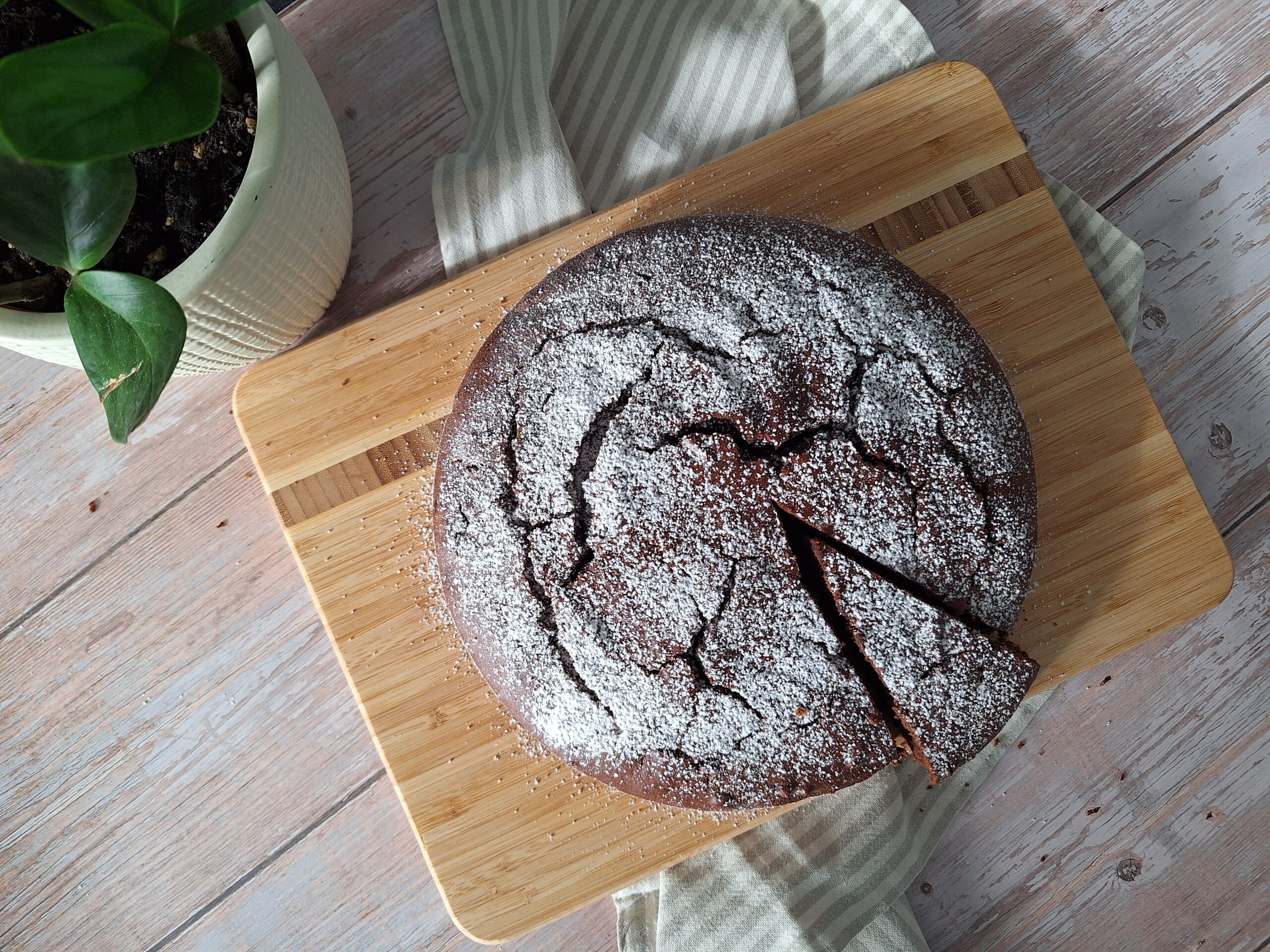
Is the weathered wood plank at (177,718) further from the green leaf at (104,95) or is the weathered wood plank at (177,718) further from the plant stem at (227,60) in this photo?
the green leaf at (104,95)

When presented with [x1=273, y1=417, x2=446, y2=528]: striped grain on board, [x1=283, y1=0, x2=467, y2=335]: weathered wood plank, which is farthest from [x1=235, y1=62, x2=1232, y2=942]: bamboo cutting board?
[x1=283, y1=0, x2=467, y2=335]: weathered wood plank

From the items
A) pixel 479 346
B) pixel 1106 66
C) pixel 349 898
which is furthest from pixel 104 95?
pixel 1106 66

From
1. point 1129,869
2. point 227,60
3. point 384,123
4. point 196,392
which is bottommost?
point 1129,869

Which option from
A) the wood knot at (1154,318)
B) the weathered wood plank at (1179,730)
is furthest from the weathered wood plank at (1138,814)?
the wood knot at (1154,318)

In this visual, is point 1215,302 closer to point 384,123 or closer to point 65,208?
point 384,123

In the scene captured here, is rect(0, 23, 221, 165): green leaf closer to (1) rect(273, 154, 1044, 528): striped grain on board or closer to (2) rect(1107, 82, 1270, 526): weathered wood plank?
(1) rect(273, 154, 1044, 528): striped grain on board

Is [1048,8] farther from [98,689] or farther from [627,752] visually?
[98,689]
